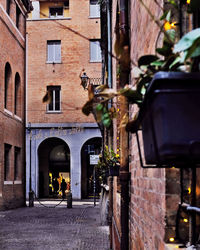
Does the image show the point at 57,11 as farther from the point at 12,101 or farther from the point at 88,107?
the point at 88,107

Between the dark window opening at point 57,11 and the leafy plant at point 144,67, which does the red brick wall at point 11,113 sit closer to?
the dark window opening at point 57,11

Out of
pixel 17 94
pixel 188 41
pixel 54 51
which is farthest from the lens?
pixel 54 51

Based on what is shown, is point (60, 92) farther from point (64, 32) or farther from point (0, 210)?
point (0, 210)

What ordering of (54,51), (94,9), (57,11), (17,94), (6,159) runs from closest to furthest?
(6,159)
(17,94)
(54,51)
(94,9)
(57,11)

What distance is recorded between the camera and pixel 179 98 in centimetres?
133

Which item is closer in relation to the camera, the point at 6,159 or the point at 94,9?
the point at 6,159

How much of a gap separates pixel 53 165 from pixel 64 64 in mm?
6227

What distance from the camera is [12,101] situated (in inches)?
826

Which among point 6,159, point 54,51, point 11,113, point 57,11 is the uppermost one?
point 57,11

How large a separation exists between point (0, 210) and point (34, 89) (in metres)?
11.3

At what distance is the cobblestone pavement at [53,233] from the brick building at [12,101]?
4.25m

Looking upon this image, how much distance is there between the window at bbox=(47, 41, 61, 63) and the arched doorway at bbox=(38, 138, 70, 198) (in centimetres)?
470

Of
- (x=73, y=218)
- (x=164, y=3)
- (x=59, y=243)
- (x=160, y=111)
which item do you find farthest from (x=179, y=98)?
(x=73, y=218)

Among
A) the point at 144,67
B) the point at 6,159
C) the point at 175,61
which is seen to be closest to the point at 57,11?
the point at 6,159
